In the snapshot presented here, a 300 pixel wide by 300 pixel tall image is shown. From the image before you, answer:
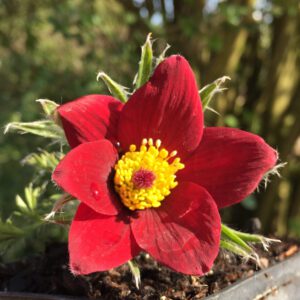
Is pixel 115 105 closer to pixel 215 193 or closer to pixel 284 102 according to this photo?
pixel 215 193

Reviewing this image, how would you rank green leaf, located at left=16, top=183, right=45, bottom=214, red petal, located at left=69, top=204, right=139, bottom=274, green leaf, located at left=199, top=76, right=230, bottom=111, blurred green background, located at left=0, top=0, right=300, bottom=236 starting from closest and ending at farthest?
red petal, located at left=69, top=204, right=139, bottom=274 → green leaf, located at left=199, top=76, right=230, bottom=111 → green leaf, located at left=16, top=183, right=45, bottom=214 → blurred green background, located at left=0, top=0, right=300, bottom=236

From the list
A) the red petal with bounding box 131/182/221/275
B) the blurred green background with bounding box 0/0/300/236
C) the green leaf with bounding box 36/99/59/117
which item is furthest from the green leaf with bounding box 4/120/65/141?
the blurred green background with bounding box 0/0/300/236

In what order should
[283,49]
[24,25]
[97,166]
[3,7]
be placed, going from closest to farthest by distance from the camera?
[97,166] → [283,49] → [24,25] → [3,7]

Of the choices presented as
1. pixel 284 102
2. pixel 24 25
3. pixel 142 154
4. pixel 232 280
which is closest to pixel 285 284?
pixel 232 280

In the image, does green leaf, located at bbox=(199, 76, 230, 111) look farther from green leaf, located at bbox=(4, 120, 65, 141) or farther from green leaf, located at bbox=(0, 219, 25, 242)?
green leaf, located at bbox=(0, 219, 25, 242)

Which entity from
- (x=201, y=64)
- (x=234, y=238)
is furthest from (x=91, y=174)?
(x=201, y=64)

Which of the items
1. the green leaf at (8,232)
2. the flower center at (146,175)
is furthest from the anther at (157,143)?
the green leaf at (8,232)
